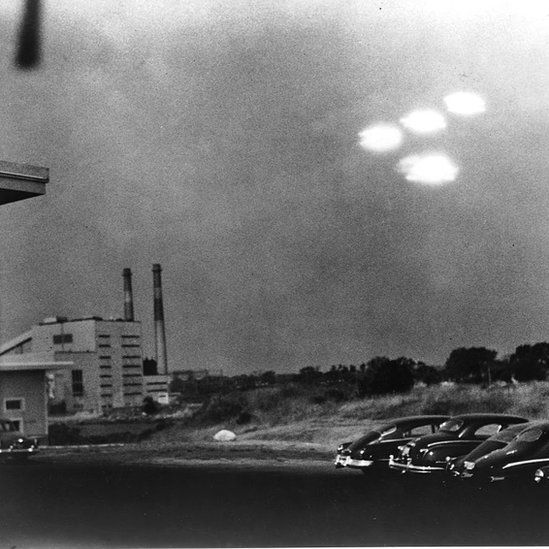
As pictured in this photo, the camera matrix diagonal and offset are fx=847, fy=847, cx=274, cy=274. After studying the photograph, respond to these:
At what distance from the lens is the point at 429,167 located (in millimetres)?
6387

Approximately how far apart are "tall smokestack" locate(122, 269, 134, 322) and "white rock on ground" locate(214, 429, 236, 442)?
1.11 metres

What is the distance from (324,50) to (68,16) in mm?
2070

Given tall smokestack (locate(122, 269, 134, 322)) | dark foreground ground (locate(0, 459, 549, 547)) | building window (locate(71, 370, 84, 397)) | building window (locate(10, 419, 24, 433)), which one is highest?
tall smokestack (locate(122, 269, 134, 322))

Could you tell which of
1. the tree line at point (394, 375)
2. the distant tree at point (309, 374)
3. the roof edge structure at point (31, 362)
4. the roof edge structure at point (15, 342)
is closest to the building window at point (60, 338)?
the roof edge structure at point (31, 362)

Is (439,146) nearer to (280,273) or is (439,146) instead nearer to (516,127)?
(516,127)

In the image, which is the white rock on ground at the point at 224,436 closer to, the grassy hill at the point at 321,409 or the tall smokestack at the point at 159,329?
the grassy hill at the point at 321,409

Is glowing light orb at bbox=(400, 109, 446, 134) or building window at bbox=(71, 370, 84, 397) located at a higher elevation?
glowing light orb at bbox=(400, 109, 446, 134)

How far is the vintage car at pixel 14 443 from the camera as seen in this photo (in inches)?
261

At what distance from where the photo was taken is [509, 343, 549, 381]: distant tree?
245 inches

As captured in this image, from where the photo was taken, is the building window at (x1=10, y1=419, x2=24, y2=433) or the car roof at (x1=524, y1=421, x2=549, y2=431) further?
the building window at (x1=10, y1=419, x2=24, y2=433)

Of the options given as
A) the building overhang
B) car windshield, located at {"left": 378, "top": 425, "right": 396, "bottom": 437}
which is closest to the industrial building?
the building overhang

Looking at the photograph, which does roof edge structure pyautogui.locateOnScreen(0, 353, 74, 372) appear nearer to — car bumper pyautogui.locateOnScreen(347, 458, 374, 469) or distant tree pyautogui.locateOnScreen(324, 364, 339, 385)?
distant tree pyautogui.locateOnScreen(324, 364, 339, 385)

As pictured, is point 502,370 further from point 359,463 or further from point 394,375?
point 359,463

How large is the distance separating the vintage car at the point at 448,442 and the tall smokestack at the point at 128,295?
2.25 m
